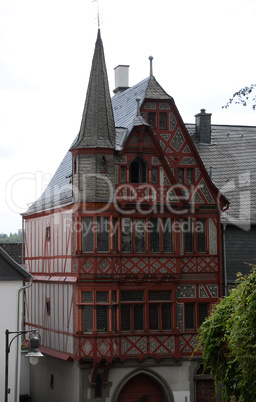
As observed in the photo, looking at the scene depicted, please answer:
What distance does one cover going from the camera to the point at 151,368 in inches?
1218

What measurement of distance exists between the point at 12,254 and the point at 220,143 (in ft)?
48.0

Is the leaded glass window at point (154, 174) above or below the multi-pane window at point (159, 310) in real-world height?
above

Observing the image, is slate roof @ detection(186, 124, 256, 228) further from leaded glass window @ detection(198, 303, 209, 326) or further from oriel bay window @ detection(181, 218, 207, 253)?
leaded glass window @ detection(198, 303, 209, 326)

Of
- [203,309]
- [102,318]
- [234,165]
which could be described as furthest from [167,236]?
[234,165]

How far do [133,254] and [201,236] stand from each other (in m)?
3.38

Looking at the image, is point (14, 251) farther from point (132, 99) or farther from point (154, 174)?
point (154, 174)

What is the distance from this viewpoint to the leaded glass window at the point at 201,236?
106ft

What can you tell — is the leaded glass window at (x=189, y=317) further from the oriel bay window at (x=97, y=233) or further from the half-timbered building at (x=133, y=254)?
the oriel bay window at (x=97, y=233)

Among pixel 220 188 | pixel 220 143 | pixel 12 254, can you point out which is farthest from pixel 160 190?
pixel 12 254

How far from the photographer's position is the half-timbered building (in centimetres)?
3023

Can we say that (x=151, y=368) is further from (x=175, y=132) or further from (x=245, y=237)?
(x=175, y=132)

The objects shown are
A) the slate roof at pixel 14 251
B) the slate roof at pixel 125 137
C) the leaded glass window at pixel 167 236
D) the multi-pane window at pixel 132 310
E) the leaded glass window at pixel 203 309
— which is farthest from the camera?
the slate roof at pixel 14 251

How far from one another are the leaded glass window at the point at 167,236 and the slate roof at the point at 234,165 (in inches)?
133

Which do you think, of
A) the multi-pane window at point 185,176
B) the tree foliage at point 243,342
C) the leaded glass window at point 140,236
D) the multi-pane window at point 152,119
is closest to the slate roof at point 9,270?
the leaded glass window at point 140,236
